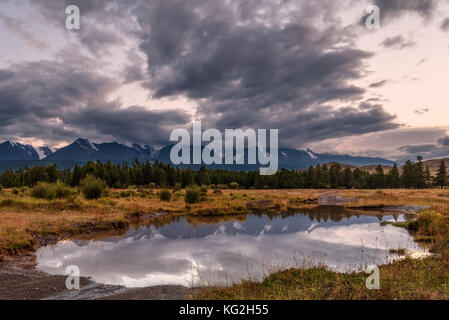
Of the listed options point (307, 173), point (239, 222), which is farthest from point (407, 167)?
point (239, 222)

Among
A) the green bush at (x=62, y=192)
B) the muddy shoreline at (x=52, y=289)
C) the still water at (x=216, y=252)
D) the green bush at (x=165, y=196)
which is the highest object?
the green bush at (x=62, y=192)

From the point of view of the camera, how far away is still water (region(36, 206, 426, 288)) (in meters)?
13.2

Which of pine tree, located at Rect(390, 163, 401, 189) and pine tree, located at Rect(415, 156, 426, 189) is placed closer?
pine tree, located at Rect(415, 156, 426, 189)

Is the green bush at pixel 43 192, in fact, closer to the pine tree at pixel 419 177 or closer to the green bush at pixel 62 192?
the green bush at pixel 62 192

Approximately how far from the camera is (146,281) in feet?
40.2

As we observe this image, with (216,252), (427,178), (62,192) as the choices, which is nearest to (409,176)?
(427,178)

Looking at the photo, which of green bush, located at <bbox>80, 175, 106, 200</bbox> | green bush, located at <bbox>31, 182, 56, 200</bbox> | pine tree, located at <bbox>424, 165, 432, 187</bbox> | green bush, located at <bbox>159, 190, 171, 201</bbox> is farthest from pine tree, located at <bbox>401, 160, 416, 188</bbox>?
green bush, located at <bbox>31, 182, 56, 200</bbox>

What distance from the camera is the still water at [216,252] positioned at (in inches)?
520

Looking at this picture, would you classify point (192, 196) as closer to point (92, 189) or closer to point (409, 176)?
point (92, 189)

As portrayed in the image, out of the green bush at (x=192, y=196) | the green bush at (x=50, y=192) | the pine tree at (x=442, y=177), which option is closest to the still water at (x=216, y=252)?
the green bush at (x=192, y=196)

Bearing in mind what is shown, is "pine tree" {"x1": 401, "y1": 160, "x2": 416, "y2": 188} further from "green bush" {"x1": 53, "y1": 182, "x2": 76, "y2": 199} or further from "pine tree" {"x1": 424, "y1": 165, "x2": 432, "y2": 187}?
"green bush" {"x1": 53, "y1": 182, "x2": 76, "y2": 199}

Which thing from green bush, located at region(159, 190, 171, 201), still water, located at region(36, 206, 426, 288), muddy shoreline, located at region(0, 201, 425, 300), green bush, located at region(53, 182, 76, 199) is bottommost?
still water, located at region(36, 206, 426, 288)
